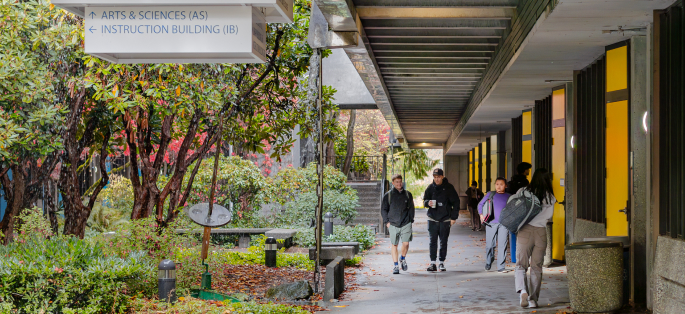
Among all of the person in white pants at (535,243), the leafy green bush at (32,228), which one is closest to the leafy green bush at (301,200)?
the leafy green bush at (32,228)

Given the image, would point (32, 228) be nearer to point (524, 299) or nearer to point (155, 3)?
point (155, 3)

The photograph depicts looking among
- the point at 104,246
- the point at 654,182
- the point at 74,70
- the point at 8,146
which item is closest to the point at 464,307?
the point at 654,182

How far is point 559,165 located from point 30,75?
8.83 metres

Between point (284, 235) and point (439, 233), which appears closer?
point (439, 233)

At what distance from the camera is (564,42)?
7809 mm

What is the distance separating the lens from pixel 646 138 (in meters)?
7.11

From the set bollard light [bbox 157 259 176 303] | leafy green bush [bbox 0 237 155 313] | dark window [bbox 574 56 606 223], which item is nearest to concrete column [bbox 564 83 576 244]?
dark window [bbox 574 56 606 223]

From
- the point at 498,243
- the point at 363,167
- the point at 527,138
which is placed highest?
the point at 527,138

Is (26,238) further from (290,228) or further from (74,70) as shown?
(290,228)

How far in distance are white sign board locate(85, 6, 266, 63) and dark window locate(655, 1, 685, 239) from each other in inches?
Result: 160

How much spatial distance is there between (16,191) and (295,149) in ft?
52.8

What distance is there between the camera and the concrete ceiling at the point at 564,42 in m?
6.28

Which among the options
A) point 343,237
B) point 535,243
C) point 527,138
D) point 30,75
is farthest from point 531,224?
point 343,237

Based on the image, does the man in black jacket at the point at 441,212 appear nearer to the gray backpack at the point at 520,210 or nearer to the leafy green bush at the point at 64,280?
the gray backpack at the point at 520,210
